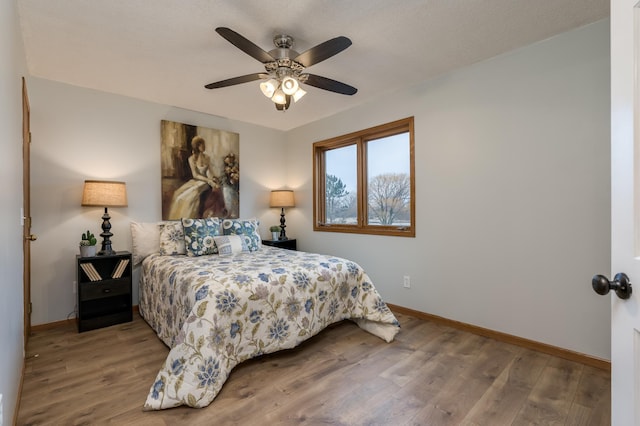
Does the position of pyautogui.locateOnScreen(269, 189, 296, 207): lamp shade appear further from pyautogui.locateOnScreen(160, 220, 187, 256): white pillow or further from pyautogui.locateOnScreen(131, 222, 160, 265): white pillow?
pyautogui.locateOnScreen(131, 222, 160, 265): white pillow

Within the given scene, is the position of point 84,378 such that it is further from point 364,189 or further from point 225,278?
point 364,189

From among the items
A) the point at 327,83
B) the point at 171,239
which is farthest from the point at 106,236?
the point at 327,83

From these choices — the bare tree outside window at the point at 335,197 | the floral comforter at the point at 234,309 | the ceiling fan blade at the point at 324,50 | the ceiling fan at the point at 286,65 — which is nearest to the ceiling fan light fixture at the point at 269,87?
the ceiling fan at the point at 286,65

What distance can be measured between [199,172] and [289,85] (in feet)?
6.97

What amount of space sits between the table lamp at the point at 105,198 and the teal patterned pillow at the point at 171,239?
45cm

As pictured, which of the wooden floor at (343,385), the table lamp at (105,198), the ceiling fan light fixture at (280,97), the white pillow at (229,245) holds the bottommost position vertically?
the wooden floor at (343,385)

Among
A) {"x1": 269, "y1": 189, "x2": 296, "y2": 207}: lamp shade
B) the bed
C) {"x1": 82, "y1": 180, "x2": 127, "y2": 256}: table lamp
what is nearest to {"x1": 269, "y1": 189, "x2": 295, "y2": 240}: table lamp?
{"x1": 269, "y1": 189, "x2": 296, "y2": 207}: lamp shade

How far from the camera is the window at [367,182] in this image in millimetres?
3281

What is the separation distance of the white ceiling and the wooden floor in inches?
92.7

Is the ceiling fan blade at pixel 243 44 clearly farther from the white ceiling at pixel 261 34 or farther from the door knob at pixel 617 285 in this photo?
the door knob at pixel 617 285

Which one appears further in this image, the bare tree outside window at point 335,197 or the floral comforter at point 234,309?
the bare tree outside window at point 335,197

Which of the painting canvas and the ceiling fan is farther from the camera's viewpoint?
the painting canvas

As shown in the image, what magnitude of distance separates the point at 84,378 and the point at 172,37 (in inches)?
94.9

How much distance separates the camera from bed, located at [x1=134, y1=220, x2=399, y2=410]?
1.73m
